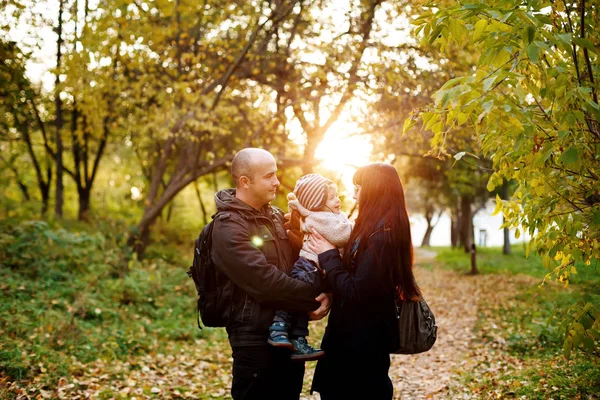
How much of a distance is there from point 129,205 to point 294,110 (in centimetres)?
1669

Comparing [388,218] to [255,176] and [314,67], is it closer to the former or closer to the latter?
[255,176]

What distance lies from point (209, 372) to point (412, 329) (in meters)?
4.78

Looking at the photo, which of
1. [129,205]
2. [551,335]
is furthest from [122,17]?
[129,205]

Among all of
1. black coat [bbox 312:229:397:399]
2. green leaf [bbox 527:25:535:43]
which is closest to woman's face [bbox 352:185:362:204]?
black coat [bbox 312:229:397:399]

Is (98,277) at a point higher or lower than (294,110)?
lower

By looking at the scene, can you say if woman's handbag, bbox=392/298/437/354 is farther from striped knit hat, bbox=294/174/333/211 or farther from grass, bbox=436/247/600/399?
grass, bbox=436/247/600/399

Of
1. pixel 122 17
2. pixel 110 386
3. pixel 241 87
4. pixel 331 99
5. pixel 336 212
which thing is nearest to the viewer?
pixel 336 212

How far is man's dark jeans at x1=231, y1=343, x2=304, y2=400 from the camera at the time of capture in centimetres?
315

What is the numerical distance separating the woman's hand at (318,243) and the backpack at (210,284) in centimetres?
57

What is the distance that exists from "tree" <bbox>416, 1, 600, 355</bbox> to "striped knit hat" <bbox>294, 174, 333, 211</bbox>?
79 centimetres

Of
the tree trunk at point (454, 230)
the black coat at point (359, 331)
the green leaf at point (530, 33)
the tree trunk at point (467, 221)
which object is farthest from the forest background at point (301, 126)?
the tree trunk at point (454, 230)

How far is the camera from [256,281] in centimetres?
300

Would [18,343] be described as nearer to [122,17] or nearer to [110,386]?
[110,386]

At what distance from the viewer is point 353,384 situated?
3.15 m
